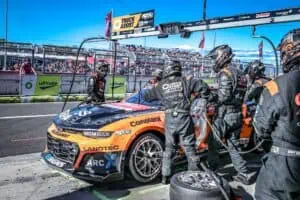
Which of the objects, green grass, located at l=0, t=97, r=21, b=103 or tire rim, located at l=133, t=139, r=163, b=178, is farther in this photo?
green grass, located at l=0, t=97, r=21, b=103

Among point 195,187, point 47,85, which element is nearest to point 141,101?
point 195,187

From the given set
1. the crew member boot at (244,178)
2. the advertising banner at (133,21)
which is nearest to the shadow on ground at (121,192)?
the crew member boot at (244,178)

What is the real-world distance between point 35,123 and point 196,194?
8433 mm

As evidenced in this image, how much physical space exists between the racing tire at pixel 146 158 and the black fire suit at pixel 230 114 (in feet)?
3.00

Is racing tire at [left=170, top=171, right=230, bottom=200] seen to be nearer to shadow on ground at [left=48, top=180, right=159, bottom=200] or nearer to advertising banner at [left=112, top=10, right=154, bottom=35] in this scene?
shadow on ground at [left=48, top=180, right=159, bottom=200]

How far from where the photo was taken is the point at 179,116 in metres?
5.23

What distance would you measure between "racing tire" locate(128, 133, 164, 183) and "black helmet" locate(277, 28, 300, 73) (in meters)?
2.83

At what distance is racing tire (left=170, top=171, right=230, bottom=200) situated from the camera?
3.07m

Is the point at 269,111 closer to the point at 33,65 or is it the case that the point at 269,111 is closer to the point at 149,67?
the point at 33,65

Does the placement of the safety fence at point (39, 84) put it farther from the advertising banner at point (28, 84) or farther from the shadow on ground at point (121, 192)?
the shadow on ground at point (121, 192)

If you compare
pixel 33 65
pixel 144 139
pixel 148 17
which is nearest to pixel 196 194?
pixel 144 139

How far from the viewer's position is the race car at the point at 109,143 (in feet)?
16.4

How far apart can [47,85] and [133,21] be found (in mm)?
14928

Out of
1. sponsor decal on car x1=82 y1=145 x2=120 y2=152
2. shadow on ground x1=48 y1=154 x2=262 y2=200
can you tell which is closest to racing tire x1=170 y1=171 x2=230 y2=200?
shadow on ground x1=48 y1=154 x2=262 y2=200
